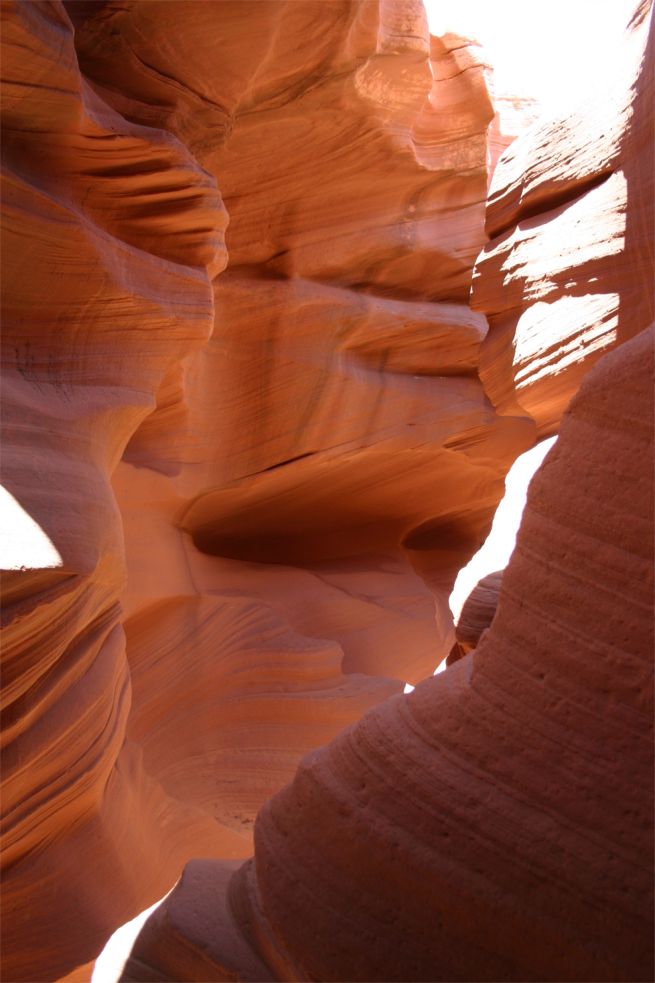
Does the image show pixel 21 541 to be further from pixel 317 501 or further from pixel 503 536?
pixel 317 501

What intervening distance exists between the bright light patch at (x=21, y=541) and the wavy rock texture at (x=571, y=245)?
246cm

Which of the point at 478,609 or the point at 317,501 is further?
the point at 317,501

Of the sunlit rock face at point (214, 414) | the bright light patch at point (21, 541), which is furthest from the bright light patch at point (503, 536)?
the bright light patch at point (21, 541)

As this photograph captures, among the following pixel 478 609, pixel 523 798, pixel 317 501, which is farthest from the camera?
pixel 317 501

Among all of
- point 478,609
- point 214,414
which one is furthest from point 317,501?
point 478,609

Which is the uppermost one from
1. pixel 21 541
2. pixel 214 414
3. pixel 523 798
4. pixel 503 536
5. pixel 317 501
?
pixel 214 414

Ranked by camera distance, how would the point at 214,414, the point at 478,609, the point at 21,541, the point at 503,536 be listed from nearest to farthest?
1. the point at 21,541
2. the point at 478,609
3. the point at 503,536
4. the point at 214,414

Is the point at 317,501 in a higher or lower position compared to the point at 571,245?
lower

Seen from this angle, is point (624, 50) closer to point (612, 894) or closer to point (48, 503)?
point (48, 503)

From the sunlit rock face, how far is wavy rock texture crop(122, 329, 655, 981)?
1640 mm

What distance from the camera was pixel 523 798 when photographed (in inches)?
77.9

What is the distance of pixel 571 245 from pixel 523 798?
3.09 meters

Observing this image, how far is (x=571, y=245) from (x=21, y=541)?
2799 mm

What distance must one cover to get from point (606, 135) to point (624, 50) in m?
0.46
